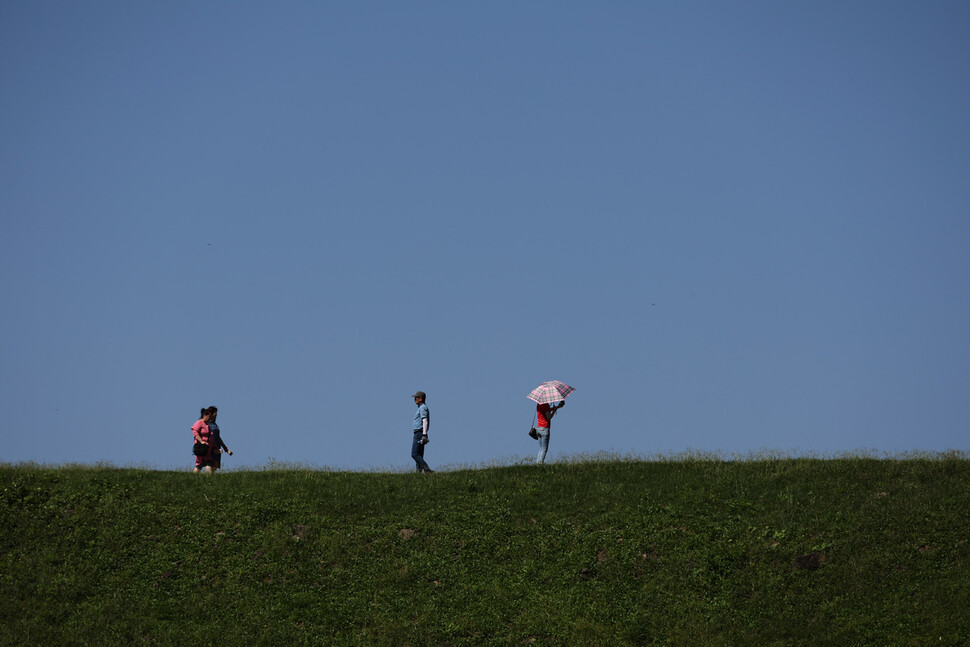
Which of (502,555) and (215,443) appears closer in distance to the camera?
(502,555)

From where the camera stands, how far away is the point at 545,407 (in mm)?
29344

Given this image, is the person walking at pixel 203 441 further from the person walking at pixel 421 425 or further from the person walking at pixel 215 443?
the person walking at pixel 421 425

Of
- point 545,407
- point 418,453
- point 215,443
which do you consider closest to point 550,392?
point 545,407

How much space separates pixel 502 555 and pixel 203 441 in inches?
412

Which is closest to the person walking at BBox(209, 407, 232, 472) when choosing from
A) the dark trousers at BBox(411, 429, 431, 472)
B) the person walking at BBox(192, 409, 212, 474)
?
the person walking at BBox(192, 409, 212, 474)

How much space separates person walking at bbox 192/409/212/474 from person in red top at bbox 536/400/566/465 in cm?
987

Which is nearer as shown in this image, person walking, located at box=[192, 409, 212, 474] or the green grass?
the green grass

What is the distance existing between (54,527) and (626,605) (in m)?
15.2

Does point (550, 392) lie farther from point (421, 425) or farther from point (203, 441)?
point (203, 441)

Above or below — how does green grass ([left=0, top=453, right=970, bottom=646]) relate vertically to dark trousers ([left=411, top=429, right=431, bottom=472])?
below

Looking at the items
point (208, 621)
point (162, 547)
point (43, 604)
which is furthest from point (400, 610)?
point (43, 604)

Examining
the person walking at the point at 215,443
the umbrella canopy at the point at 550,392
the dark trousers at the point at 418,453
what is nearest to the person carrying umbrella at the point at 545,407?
the umbrella canopy at the point at 550,392

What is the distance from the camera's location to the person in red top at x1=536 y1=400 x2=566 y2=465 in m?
29.4

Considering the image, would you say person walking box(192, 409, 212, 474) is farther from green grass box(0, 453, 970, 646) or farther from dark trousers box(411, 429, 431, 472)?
dark trousers box(411, 429, 431, 472)
